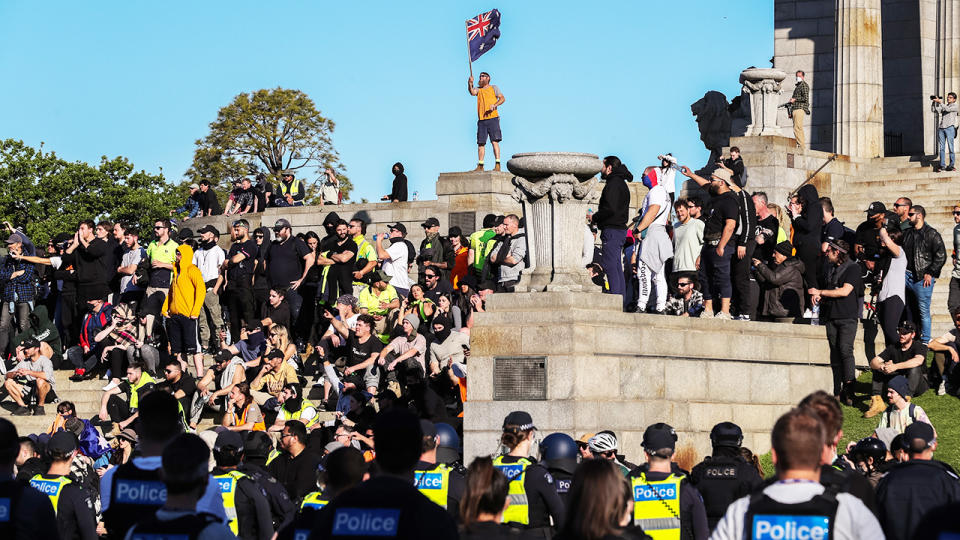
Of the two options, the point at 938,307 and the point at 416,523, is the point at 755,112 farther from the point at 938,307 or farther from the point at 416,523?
the point at 416,523

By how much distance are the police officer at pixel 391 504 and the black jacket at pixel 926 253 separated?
12465 mm

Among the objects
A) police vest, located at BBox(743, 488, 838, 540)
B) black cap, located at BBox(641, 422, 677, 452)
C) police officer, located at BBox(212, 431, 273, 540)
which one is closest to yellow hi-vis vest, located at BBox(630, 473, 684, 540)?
black cap, located at BBox(641, 422, 677, 452)

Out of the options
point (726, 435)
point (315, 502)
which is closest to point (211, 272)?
point (726, 435)

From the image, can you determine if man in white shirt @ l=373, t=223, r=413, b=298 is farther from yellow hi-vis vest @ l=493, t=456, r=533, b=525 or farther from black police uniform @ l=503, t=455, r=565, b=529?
black police uniform @ l=503, t=455, r=565, b=529

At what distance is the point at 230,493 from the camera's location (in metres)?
9.41

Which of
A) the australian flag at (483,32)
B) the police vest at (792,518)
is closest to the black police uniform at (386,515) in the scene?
the police vest at (792,518)

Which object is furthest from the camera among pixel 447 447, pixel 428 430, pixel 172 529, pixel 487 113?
pixel 487 113

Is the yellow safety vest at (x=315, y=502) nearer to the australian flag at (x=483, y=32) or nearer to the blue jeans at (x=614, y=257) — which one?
the blue jeans at (x=614, y=257)

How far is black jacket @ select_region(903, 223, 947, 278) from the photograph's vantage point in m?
17.4

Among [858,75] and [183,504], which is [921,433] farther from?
[858,75]

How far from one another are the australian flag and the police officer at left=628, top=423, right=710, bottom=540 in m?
19.5

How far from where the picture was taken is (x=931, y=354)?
17641mm

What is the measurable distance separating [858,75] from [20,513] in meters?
27.4

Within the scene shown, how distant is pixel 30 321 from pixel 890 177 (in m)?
15.3
